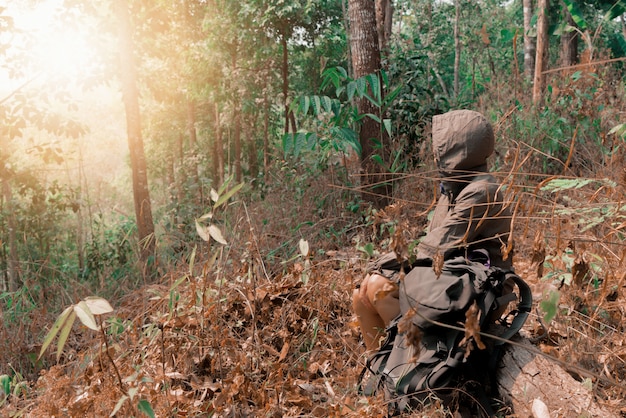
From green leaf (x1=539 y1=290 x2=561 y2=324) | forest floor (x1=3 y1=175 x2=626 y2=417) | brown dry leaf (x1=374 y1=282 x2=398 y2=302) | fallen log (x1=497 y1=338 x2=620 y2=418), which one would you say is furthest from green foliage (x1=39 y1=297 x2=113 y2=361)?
fallen log (x1=497 y1=338 x2=620 y2=418)

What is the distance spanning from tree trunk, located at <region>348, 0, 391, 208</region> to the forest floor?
123 cm

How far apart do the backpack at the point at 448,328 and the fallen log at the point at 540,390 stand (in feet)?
0.26

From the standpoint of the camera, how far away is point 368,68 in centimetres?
490

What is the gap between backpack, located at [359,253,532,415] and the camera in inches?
91.2

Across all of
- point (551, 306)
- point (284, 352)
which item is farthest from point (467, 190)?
point (284, 352)

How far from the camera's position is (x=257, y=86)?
9.78 metres

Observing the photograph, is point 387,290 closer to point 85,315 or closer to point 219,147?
point 85,315

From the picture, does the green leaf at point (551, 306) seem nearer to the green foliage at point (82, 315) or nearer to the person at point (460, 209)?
the person at point (460, 209)

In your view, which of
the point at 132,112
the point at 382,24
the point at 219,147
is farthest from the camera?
the point at 219,147

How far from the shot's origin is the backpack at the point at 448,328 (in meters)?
2.32

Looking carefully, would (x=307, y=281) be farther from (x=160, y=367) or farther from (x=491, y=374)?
(x=491, y=374)

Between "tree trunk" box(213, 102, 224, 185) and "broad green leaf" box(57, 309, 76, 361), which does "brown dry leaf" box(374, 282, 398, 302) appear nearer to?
"broad green leaf" box(57, 309, 76, 361)

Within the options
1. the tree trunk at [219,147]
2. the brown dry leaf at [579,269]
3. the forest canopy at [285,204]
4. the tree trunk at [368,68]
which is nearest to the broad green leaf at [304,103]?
the forest canopy at [285,204]

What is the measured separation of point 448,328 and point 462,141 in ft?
2.95
